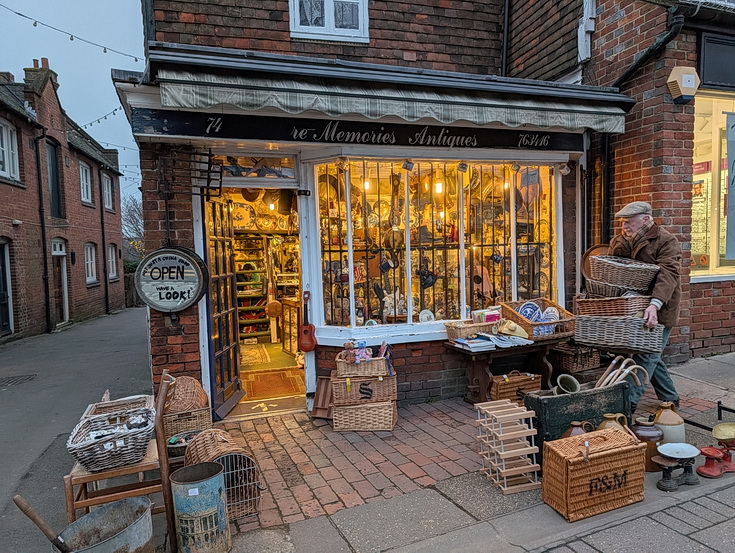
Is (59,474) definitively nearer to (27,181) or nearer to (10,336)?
(10,336)

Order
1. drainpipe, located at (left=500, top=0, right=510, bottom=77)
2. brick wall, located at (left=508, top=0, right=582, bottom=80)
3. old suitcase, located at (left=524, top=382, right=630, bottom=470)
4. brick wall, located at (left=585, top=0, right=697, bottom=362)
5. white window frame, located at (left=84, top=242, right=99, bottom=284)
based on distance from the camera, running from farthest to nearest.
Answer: white window frame, located at (left=84, top=242, right=99, bottom=284) < drainpipe, located at (left=500, top=0, right=510, bottom=77) < brick wall, located at (left=508, top=0, right=582, bottom=80) < brick wall, located at (left=585, top=0, right=697, bottom=362) < old suitcase, located at (left=524, top=382, right=630, bottom=470)

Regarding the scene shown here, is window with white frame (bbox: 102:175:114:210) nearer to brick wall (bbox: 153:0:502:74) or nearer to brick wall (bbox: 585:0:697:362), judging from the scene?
brick wall (bbox: 153:0:502:74)

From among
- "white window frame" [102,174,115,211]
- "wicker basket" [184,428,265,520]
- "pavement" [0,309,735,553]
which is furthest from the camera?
"white window frame" [102,174,115,211]

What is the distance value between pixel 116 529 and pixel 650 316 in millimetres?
4271

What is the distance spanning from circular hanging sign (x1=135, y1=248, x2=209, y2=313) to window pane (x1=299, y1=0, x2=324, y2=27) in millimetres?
3619

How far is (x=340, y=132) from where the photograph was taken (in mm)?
4906

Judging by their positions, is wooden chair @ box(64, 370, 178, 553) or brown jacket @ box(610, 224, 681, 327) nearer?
wooden chair @ box(64, 370, 178, 553)

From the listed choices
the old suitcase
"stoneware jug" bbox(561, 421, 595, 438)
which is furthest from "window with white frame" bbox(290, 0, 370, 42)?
"stoneware jug" bbox(561, 421, 595, 438)

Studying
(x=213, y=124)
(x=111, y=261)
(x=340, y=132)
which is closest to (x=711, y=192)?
(x=340, y=132)

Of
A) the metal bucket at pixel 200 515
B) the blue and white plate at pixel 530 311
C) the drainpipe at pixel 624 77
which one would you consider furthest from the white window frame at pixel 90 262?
the drainpipe at pixel 624 77

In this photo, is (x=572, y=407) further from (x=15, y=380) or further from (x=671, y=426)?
(x=15, y=380)

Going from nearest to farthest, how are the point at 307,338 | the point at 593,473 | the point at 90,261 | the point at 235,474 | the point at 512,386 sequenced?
the point at 593,473
the point at 235,474
the point at 512,386
the point at 307,338
the point at 90,261

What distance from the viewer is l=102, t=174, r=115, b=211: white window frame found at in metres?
20.0

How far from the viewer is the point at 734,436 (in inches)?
138
